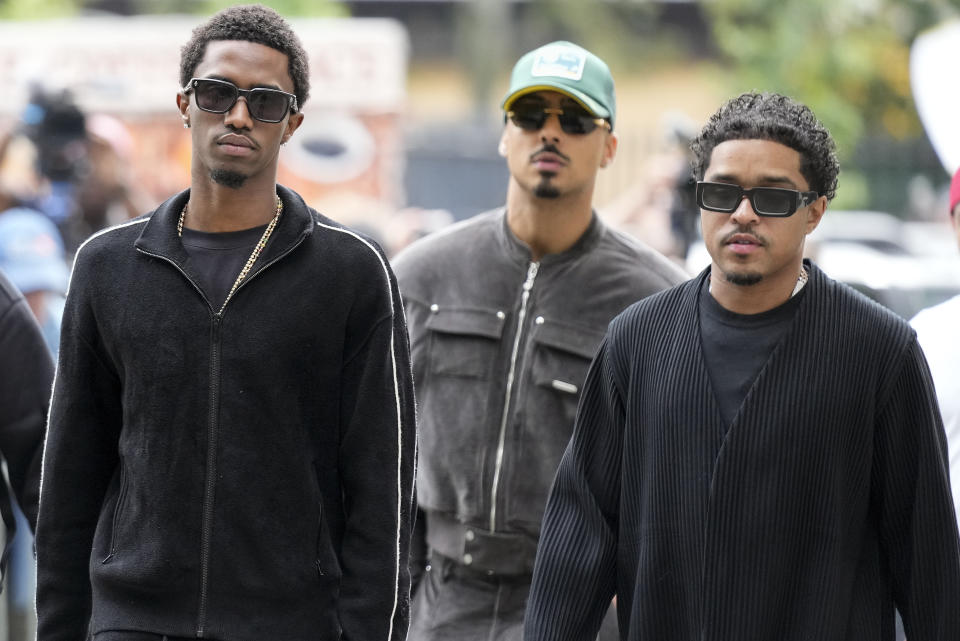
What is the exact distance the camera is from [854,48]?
28703 millimetres

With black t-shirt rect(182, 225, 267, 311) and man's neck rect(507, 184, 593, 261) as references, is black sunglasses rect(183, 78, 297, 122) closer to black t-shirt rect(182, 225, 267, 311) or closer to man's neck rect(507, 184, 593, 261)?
black t-shirt rect(182, 225, 267, 311)

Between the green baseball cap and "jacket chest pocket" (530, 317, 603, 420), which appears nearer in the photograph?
"jacket chest pocket" (530, 317, 603, 420)

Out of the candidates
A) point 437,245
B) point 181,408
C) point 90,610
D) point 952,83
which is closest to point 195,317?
point 181,408

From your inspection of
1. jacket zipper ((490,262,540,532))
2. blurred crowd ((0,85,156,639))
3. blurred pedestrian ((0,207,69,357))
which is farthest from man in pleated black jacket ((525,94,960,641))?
blurred crowd ((0,85,156,639))

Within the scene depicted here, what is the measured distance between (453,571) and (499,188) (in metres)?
20.0

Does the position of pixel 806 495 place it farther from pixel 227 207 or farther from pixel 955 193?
pixel 955 193

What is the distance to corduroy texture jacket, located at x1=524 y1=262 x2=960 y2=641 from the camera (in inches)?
147

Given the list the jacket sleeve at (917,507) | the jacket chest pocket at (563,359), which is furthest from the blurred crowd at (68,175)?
the jacket sleeve at (917,507)

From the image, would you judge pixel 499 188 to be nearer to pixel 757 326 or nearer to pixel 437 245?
pixel 437 245

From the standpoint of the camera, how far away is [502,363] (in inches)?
209

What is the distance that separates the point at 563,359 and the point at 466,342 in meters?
0.35

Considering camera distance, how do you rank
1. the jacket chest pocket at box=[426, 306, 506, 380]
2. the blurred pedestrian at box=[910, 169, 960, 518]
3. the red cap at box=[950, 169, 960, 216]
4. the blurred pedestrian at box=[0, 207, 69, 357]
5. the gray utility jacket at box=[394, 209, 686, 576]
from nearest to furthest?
1. the blurred pedestrian at box=[910, 169, 960, 518]
2. the gray utility jacket at box=[394, 209, 686, 576]
3. the jacket chest pocket at box=[426, 306, 506, 380]
4. the red cap at box=[950, 169, 960, 216]
5. the blurred pedestrian at box=[0, 207, 69, 357]

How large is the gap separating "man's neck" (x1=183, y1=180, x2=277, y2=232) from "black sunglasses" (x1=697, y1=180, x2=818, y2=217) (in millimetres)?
1101

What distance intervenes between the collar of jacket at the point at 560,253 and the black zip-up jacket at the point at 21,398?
5.31 ft
